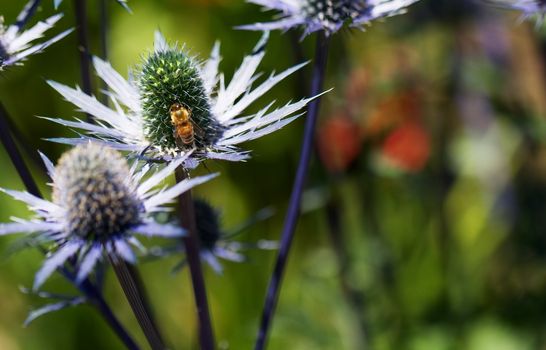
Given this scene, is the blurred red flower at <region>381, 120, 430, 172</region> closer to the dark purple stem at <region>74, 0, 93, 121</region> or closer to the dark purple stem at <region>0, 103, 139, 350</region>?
the dark purple stem at <region>74, 0, 93, 121</region>

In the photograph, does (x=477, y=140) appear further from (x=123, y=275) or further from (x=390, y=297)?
(x=123, y=275)

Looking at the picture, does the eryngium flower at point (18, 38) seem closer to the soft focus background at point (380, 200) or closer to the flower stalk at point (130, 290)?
the flower stalk at point (130, 290)

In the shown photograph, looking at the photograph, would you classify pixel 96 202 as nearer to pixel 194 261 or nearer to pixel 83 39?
pixel 194 261

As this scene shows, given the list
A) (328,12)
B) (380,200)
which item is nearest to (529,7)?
(328,12)

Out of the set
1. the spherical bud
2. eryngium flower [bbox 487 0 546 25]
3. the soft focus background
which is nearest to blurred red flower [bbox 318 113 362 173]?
the soft focus background

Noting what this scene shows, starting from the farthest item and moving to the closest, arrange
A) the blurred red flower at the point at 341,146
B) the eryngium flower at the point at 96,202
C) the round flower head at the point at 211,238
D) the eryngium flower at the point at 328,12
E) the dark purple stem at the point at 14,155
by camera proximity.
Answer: the blurred red flower at the point at 341,146
the round flower head at the point at 211,238
the eryngium flower at the point at 328,12
the dark purple stem at the point at 14,155
the eryngium flower at the point at 96,202

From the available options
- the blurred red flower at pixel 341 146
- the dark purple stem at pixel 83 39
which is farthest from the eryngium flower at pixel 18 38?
the blurred red flower at pixel 341 146
